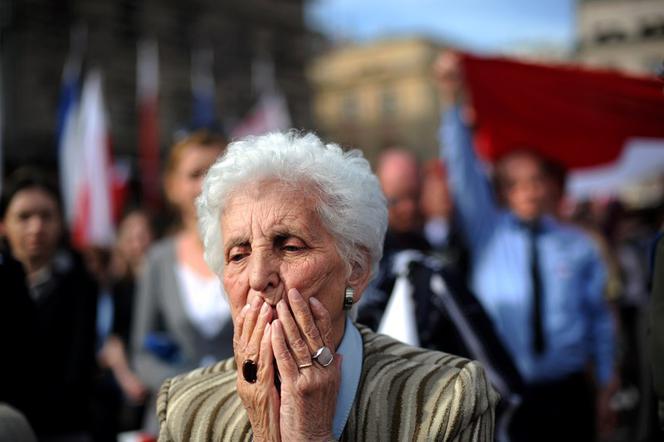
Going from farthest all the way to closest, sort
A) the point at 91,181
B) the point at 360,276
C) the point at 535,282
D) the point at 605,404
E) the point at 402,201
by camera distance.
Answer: the point at 91,181 → the point at 402,201 → the point at 605,404 → the point at 535,282 → the point at 360,276

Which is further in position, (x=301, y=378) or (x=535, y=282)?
(x=535, y=282)

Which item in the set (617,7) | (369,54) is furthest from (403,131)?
(617,7)

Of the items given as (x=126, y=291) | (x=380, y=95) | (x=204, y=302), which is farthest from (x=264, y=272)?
(x=380, y=95)

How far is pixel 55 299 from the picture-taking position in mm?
3814

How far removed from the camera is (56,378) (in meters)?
3.67

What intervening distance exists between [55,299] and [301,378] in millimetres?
2388

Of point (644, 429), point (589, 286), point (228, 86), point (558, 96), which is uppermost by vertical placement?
point (228, 86)

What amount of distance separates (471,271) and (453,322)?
1.53 meters

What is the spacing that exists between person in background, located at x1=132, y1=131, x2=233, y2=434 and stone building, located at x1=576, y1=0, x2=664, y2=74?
3527 cm

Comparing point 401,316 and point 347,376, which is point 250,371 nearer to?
point 347,376

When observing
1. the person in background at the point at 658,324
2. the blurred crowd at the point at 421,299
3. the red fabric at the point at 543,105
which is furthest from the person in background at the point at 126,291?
the person in background at the point at 658,324

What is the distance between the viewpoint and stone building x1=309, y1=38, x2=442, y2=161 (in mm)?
57094

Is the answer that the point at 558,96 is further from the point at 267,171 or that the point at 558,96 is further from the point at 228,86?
the point at 228,86

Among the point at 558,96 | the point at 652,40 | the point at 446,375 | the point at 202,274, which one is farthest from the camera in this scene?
the point at 652,40
